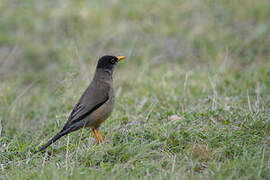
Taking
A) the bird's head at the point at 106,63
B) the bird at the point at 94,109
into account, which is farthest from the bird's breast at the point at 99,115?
the bird's head at the point at 106,63

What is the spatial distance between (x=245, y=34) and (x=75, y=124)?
5809 mm

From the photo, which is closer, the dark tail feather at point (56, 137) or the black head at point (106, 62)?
the dark tail feather at point (56, 137)

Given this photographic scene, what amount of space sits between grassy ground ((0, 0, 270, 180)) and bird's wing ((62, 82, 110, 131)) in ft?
1.07

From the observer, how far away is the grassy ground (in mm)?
4410

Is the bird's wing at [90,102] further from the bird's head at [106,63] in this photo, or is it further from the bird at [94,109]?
the bird's head at [106,63]

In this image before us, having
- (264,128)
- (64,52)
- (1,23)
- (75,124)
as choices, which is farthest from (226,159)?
(1,23)

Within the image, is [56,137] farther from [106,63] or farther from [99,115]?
[106,63]

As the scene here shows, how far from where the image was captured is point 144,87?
738 cm

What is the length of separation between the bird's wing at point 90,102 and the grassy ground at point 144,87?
33 cm

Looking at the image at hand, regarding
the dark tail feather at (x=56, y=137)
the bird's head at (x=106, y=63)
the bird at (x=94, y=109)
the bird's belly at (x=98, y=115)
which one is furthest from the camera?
the bird's head at (x=106, y=63)

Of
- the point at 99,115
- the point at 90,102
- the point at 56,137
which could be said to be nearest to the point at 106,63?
the point at 90,102

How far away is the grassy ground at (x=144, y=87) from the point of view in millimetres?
4410

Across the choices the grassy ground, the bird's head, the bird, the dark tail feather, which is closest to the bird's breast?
the bird

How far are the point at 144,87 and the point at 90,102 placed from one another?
2.15 meters
